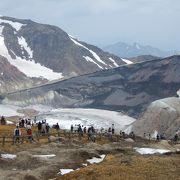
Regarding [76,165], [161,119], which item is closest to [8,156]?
[76,165]

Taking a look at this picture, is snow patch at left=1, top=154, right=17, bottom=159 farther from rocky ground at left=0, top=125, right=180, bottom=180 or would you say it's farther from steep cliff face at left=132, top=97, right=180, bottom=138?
steep cliff face at left=132, top=97, right=180, bottom=138

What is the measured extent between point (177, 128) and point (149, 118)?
13.6 metres

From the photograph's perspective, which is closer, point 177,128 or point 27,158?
point 27,158

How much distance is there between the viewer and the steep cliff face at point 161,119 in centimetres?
14325

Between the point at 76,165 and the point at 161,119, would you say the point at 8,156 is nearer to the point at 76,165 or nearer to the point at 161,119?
the point at 76,165

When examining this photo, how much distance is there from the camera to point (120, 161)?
136ft

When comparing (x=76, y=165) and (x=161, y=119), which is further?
(x=161, y=119)

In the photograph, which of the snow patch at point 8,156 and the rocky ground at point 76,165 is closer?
the rocky ground at point 76,165

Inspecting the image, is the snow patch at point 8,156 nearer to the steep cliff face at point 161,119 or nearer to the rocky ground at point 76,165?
the rocky ground at point 76,165

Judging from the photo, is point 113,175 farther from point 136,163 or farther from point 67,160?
point 67,160

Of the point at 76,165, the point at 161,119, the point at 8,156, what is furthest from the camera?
the point at 161,119

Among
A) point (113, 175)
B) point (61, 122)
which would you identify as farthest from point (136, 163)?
point (61, 122)

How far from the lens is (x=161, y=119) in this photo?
148875 millimetres

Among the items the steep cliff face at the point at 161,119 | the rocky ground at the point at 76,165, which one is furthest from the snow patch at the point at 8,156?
the steep cliff face at the point at 161,119
